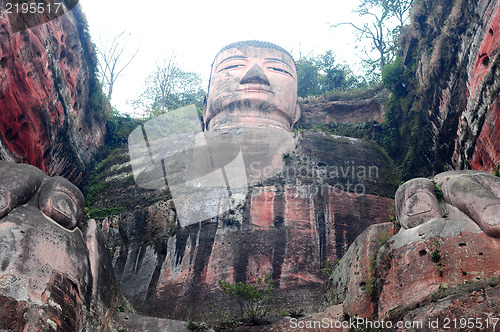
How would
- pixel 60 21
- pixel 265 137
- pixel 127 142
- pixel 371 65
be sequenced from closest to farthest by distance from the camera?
1. pixel 60 21
2. pixel 265 137
3. pixel 127 142
4. pixel 371 65

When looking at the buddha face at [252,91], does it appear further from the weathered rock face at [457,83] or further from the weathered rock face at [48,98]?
the weathered rock face at [457,83]

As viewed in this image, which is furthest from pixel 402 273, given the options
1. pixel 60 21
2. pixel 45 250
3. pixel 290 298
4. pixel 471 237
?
pixel 60 21

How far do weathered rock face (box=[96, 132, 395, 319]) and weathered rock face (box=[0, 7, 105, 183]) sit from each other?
1795 mm

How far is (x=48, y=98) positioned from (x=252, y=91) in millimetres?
6358

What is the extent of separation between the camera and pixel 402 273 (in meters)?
6.91

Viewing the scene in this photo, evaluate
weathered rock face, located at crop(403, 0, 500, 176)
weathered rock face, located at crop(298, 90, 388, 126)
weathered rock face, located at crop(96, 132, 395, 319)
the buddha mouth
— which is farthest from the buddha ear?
weathered rock face, located at crop(403, 0, 500, 176)

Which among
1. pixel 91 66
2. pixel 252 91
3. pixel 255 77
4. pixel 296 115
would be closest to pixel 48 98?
pixel 91 66

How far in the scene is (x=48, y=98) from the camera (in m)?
11.6

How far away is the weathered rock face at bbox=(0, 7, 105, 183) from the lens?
31.8ft

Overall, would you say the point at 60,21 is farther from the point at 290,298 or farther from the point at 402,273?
the point at 402,273

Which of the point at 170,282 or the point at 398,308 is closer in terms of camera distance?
the point at 398,308

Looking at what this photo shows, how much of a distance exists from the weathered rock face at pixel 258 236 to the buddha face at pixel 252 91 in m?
2.91

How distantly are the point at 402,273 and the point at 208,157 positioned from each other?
24.1ft

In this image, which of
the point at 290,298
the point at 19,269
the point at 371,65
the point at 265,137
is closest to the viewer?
the point at 19,269
